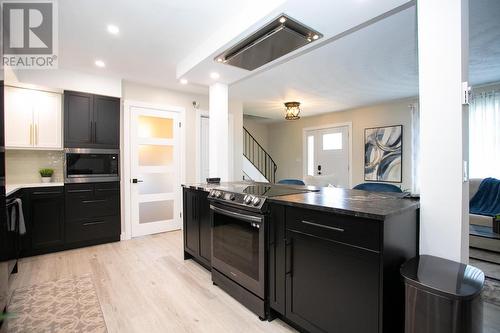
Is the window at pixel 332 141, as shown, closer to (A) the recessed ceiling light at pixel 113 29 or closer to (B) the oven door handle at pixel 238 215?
(B) the oven door handle at pixel 238 215

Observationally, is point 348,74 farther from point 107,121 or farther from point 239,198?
point 107,121

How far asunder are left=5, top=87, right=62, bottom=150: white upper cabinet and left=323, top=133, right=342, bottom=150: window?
18.8 feet

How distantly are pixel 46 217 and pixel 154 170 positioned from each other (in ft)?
5.16

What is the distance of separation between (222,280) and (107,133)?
2829 mm

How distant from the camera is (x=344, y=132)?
20.7 ft

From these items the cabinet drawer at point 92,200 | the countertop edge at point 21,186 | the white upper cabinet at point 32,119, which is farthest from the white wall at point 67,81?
the cabinet drawer at point 92,200

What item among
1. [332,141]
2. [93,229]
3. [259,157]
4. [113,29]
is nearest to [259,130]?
[259,157]

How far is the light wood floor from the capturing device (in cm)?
190

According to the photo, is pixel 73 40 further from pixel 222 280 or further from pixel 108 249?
pixel 222 280

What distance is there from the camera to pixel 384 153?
552 centimetres

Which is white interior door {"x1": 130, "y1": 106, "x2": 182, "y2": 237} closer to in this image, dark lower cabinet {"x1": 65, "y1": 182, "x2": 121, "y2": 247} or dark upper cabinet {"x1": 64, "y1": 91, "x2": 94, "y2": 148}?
dark lower cabinet {"x1": 65, "y1": 182, "x2": 121, "y2": 247}

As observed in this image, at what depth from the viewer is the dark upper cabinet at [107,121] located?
145 inches

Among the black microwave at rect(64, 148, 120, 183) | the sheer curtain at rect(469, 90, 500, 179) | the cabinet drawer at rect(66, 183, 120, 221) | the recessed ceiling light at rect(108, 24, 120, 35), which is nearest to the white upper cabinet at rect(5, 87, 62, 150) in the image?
the black microwave at rect(64, 148, 120, 183)

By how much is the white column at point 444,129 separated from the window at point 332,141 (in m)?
5.08
